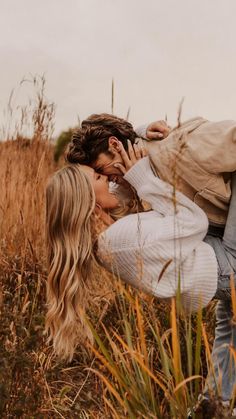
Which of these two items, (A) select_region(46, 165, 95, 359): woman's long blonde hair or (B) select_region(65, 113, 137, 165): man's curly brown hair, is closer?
(A) select_region(46, 165, 95, 359): woman's long blonde hair

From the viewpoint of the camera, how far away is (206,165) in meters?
2.36

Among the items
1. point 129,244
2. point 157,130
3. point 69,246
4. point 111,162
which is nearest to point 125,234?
point 129,244

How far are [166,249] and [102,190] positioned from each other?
1.55 ft

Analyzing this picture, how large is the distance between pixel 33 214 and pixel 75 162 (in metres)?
1.40

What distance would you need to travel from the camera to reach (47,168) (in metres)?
4.55

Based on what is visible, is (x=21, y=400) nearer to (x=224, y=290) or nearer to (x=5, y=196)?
(x=224, y=290)

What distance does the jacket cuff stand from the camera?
242cm

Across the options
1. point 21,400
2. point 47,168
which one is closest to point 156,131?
point 21,400

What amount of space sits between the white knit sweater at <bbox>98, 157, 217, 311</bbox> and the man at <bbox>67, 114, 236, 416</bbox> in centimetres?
9

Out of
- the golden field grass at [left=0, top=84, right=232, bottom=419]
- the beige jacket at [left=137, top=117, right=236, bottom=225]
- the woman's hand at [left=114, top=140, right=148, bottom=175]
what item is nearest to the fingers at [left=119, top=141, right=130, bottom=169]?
the woman's hand at [left=114, top=140, right=148, bottom=175]

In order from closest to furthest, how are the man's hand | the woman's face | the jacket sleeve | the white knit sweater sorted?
the white knit sweater → the jacket sleeve → the woman's face → the man's hand

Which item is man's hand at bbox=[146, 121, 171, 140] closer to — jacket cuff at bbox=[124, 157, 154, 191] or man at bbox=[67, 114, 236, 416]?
man at bbox=[67, 114, 236, 416]

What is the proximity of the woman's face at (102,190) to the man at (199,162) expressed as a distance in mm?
97

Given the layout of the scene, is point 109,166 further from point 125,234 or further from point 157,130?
point 125,234
